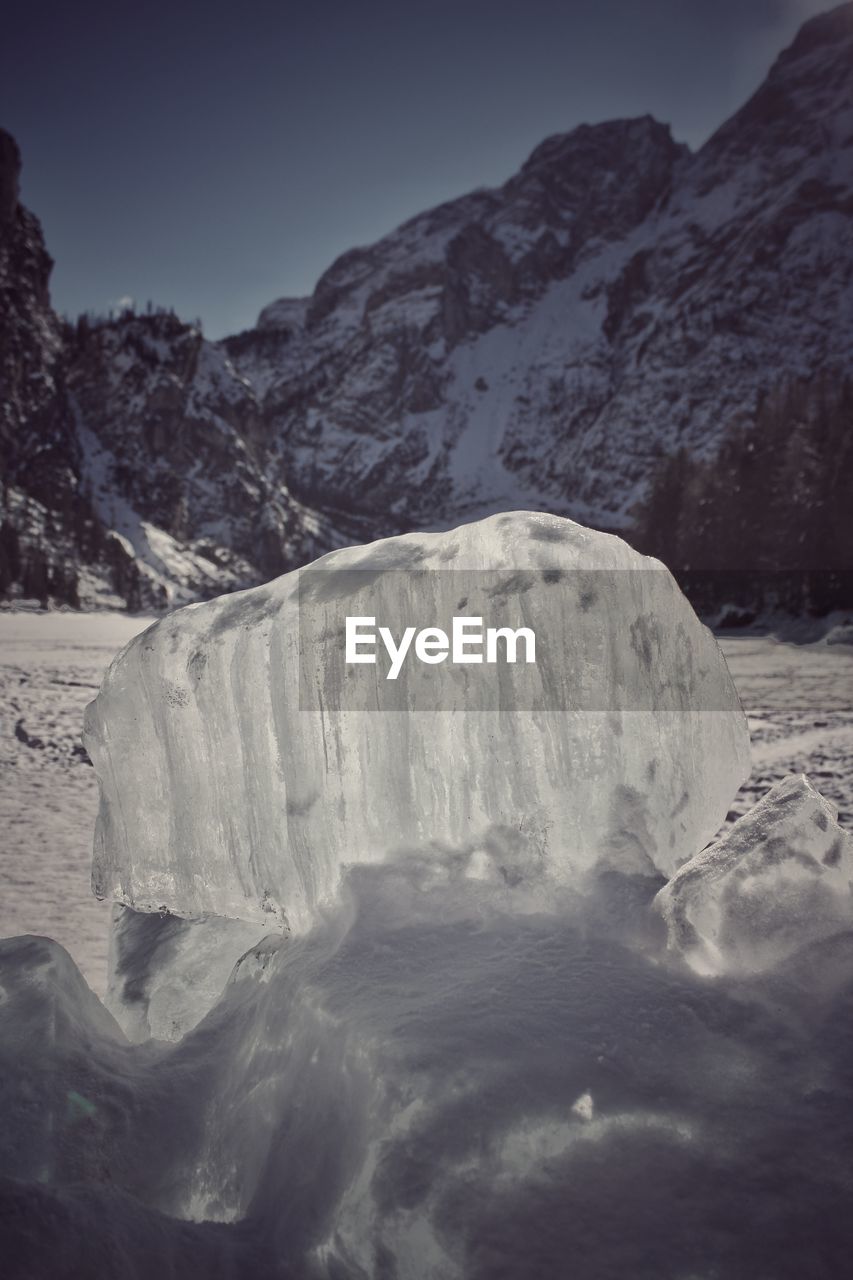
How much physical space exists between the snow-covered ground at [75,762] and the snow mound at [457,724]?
1.82 meters

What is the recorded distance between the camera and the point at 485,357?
172375 mm

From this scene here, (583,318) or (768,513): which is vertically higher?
(583,318)

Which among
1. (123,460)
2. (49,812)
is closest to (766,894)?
(49,812)

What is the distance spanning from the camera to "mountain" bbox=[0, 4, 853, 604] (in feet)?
259

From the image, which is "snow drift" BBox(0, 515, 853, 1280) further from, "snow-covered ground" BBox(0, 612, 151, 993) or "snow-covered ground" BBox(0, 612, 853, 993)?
"snow-covered ground" BBox(0, 612, 853, 993)

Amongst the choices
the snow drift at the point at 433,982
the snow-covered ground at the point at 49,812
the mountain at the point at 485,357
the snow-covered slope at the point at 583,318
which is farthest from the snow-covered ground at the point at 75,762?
the snow-covered slope at the point at 583,318

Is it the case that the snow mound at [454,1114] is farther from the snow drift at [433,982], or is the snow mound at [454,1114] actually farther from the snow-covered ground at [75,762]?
the snow-covered ground at [75,762]

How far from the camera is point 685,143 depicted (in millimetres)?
182875

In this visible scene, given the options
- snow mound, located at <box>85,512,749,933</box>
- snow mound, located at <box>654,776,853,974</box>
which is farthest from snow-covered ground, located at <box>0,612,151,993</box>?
snow mound, located at <box>654,776,853,974</box>

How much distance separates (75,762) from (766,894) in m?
7.86

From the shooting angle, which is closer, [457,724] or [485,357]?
[457,724]

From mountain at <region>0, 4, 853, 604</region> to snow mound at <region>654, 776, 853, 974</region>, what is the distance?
46.6 meters

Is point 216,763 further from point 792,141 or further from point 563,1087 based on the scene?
point 792,141

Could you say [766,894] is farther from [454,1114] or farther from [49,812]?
[49,812]
